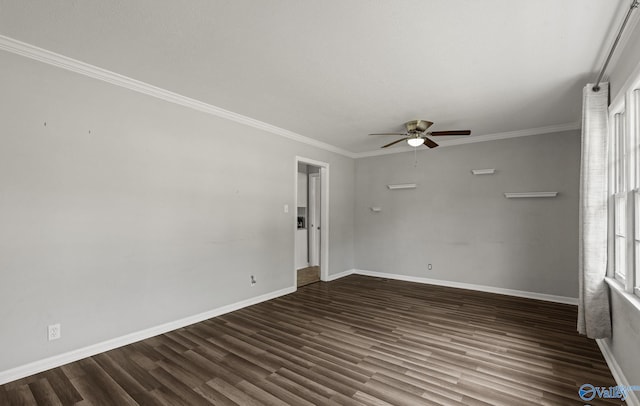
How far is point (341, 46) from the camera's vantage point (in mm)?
2484

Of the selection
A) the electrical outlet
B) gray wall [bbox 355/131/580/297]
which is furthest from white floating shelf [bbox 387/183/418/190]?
the electrical outlet

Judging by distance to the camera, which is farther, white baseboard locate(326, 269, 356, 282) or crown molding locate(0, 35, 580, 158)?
white baseboard locate(326, 269, 356, 282)

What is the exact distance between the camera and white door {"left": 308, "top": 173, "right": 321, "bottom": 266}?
6246 mm

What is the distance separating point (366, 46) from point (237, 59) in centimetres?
113

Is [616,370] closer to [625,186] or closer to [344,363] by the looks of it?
[625,186]

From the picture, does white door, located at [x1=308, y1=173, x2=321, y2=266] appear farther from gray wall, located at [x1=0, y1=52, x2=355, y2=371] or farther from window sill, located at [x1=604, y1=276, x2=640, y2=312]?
window sill, located at [x1=604, y1=276, x2=640, y2=312]

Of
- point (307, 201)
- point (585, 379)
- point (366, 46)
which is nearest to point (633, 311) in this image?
point (585, 379)

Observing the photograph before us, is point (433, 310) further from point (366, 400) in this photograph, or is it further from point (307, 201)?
point (307, 201)

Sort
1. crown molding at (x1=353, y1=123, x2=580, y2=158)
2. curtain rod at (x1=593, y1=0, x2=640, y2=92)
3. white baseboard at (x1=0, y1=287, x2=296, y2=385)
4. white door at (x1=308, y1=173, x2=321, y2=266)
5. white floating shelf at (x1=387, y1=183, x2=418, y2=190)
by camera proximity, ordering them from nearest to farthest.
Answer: curtain rod at (x1=593, y1=0, x2=640, y2=92) → white baseboard at (x1=0, y1=287, x2=296, y2=385) → crown molding at (x1=353, y1=123, x2=580, y2=158) → white floating shelf at (x1=387, y1=183, x2=418, y2=190) → white door at (x1=308, y1=173, x2=321, y2=266)

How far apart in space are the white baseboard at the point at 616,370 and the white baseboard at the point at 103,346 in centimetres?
390

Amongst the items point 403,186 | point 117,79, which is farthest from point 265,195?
point 403,186

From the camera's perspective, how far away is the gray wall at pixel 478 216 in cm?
468

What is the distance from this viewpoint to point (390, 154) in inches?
248

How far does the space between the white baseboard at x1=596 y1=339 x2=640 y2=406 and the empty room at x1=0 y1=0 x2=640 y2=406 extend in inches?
1.5
